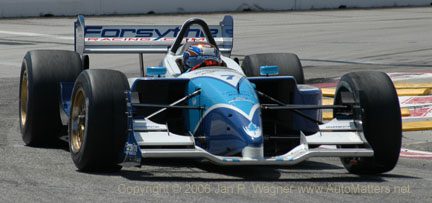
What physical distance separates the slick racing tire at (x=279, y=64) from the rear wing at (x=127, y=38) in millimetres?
1034

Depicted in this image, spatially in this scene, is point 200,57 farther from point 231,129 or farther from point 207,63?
point 231,129

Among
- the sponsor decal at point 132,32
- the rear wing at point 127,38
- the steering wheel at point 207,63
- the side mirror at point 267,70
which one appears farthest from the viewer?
the sponsor decal at point 132,32

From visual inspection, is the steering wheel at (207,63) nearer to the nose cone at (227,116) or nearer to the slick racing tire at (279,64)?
the nose cone at (227,116)

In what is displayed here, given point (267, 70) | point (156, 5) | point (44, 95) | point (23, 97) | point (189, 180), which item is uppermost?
point (267, 70)

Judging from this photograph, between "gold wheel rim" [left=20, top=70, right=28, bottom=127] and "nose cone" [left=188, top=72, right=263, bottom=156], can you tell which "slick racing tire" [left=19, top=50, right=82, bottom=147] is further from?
"nose cone" [left=188, top=72, right=263, bottom=156]

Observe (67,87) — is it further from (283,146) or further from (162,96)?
(283,146)

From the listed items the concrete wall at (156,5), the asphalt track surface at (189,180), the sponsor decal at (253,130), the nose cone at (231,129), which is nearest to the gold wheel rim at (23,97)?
the asphalt track surface at (189,180)

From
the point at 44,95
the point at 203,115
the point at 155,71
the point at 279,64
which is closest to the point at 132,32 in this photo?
the point at 279,64

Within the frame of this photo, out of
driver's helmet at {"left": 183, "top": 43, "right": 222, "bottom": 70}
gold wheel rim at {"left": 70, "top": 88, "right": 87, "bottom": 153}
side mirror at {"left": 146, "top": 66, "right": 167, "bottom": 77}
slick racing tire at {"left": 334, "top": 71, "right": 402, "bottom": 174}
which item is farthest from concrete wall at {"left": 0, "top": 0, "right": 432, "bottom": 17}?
slick racing tire at {"left": 334, "top": 71, "right": 402, "bottom": 174}

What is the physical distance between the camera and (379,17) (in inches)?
1321

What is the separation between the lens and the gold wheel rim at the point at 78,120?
10.0 metres

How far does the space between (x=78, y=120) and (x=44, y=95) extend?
135 cm

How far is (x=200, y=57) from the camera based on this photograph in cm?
1114

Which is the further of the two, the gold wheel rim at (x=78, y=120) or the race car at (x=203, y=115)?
the gold wheel rim at (x=78, y=120)
